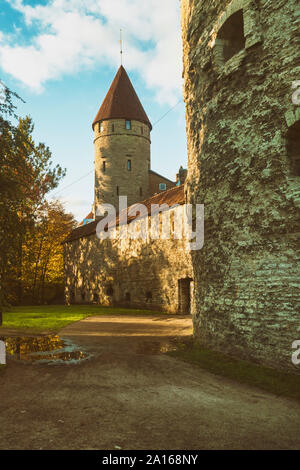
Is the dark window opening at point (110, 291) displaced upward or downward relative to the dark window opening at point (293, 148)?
downward

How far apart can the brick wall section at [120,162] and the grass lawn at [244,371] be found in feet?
84.5

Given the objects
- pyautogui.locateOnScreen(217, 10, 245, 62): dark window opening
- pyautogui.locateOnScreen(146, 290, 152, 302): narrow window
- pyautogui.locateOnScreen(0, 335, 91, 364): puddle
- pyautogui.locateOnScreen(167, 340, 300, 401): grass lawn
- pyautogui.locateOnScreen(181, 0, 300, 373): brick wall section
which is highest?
pyautogui.locateOnScreen(217, 10, 245, 62): dark window opening

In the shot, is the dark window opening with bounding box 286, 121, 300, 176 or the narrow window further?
the narrow window

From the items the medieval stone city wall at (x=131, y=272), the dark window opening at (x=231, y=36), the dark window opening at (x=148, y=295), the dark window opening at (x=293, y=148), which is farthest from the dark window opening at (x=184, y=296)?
the dark window opening at (x=293, y=148)

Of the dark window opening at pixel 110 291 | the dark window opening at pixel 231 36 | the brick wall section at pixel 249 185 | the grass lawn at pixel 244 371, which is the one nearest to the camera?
the grass lawn at pixel 244 371

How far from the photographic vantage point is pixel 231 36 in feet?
25.6

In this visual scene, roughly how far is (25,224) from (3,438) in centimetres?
525

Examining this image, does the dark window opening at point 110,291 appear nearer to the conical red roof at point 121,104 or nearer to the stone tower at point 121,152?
the stone tower at point 121,152

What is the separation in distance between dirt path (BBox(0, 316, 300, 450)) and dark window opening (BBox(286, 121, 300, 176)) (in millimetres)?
3555

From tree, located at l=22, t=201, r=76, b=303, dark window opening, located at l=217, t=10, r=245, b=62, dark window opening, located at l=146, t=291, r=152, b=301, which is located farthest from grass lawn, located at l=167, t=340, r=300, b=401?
tree, located at l=22, t=201, r=76, b=303

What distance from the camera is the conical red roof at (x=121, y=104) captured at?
109ft

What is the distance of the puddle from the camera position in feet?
23.9

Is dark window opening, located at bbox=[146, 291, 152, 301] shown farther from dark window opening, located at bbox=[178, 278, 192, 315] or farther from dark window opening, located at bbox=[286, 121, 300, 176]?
dark window opening, located at bbox=[286, 121, 300, 176]

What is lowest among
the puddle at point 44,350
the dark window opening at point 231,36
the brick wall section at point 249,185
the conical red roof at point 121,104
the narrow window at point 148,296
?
the puddle at point 44,350
